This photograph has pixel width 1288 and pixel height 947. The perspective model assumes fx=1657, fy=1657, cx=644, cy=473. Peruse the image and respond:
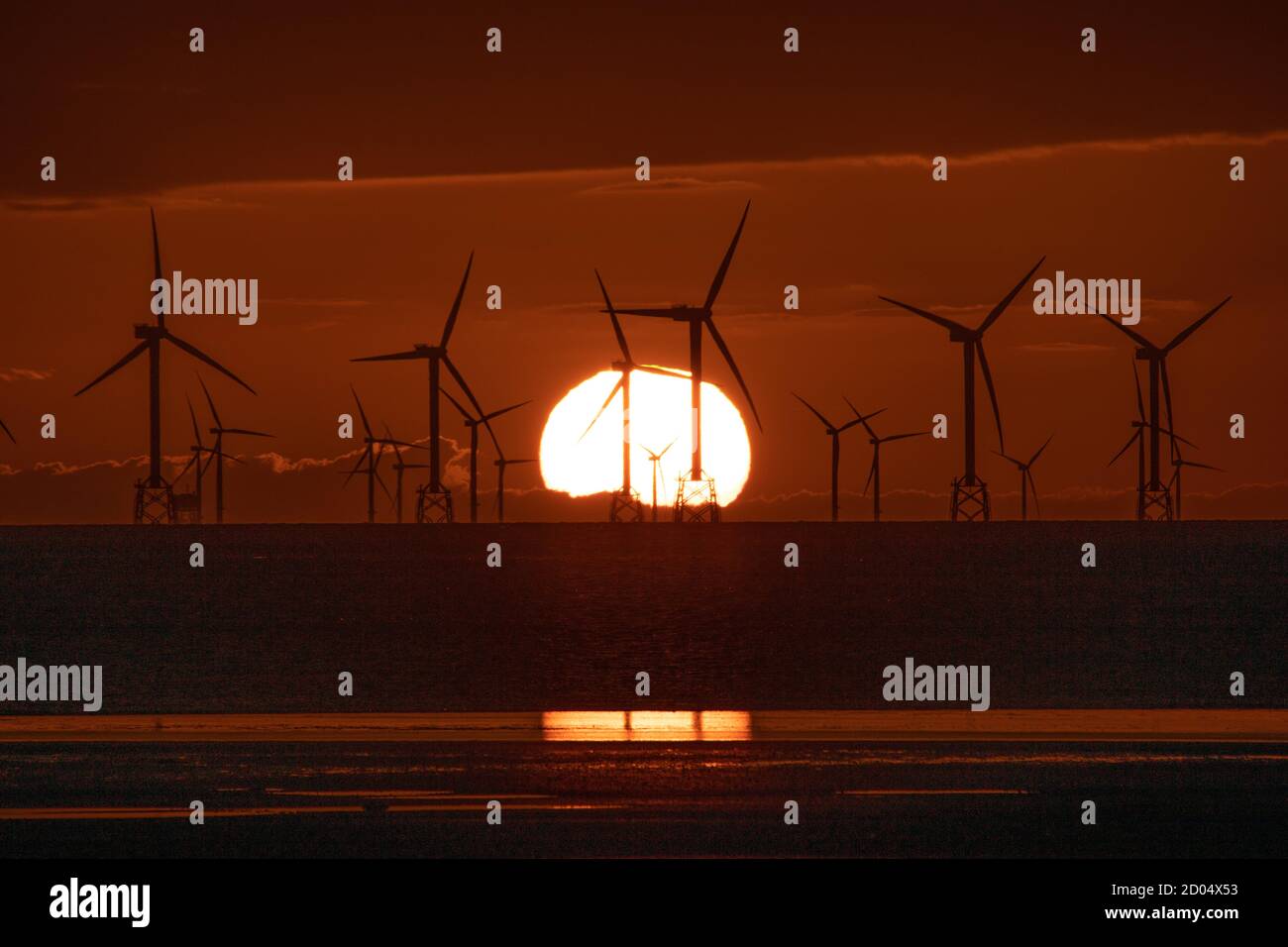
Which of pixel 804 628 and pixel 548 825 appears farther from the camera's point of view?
pixel 804 628

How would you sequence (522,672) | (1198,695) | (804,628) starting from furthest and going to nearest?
(804,628), (522,672), (1198,695)

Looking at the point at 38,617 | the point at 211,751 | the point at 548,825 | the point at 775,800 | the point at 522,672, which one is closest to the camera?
the point at 548,825

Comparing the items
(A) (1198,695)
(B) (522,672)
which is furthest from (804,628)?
(A) (1198,695)

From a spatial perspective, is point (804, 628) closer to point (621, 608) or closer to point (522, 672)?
point (621, 608)
